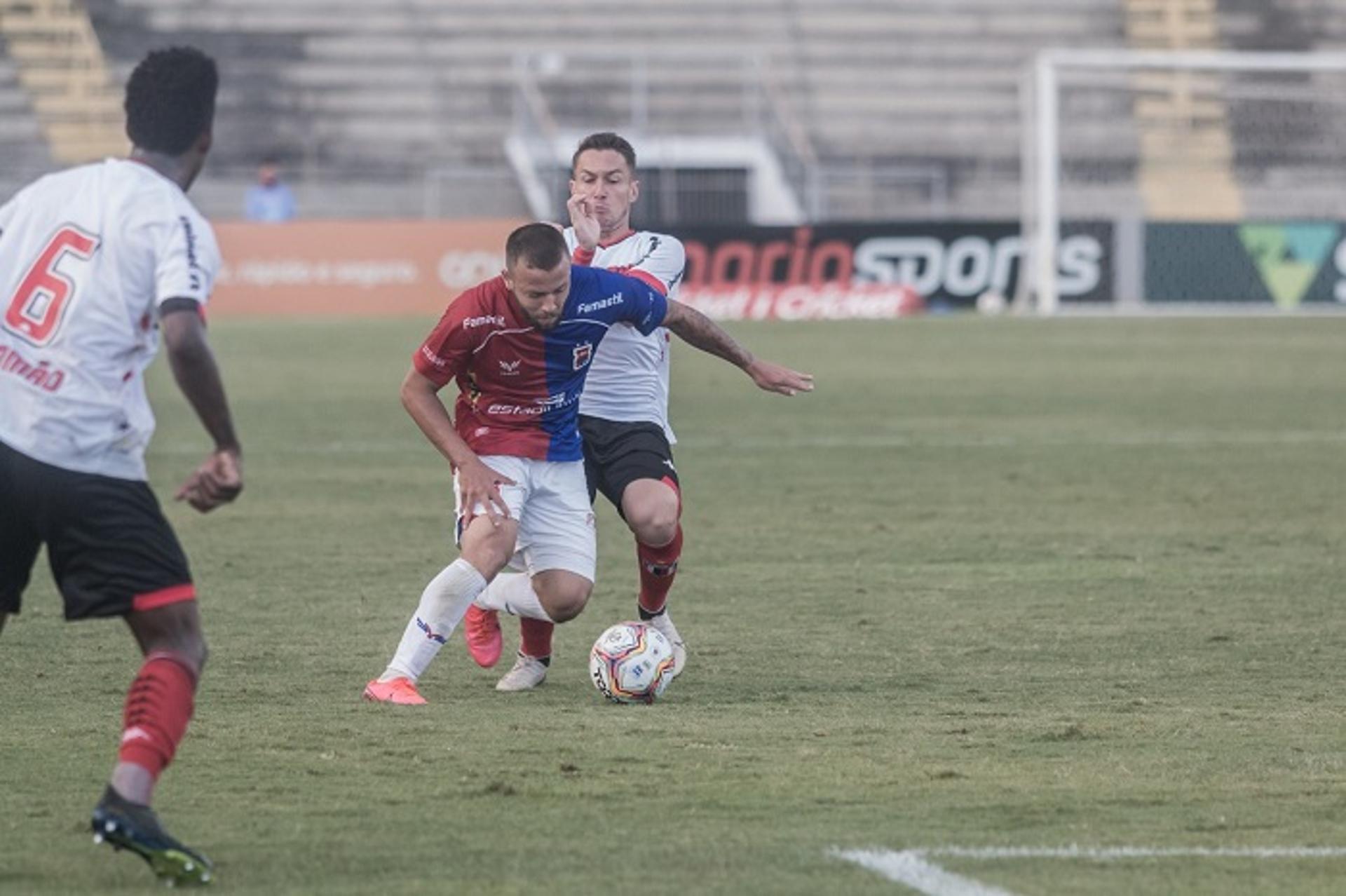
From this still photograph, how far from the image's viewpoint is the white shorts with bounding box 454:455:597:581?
7.63 metres

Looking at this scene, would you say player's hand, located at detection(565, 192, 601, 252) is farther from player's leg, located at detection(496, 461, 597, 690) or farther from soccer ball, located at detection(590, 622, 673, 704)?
soccer ball, located at detection(590, 622, 673, 704)

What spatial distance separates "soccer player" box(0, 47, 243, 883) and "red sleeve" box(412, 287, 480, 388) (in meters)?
2.05

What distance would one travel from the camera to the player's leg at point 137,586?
507 cm

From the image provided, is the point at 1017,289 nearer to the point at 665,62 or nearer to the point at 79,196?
the point at 665,62

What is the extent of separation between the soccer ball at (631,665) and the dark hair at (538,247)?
1193 millimetres

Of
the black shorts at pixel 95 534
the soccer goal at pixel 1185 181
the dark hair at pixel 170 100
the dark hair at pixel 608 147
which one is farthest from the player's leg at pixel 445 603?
the soccer goal at pixel 1185 181

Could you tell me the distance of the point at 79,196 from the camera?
203 inches

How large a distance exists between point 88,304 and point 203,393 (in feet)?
1.04

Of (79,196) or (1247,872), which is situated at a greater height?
(79,196)

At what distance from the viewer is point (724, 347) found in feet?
25.4

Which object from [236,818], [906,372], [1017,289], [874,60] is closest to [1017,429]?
[906,372]

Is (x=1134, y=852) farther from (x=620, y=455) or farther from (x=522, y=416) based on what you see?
(x=620, y=455)

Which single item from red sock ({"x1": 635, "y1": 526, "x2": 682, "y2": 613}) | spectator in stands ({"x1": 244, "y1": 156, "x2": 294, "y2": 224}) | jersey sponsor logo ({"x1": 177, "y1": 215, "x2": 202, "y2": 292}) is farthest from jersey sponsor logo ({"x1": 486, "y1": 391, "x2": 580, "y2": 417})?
spectator in stands ({"x1": 244, "y1": 156, "x2": 294, "y2": 224})

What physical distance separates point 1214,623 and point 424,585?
3.26m
